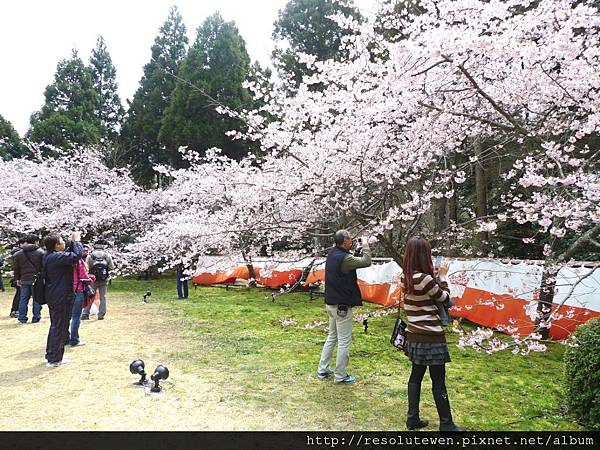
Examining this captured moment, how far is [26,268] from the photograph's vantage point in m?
7.14

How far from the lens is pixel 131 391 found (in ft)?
13.1

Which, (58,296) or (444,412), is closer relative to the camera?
(444,412)

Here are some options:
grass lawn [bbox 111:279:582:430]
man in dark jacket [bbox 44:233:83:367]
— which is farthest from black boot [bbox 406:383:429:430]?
A: man in dark jacket [bbox 44:233:83:367]

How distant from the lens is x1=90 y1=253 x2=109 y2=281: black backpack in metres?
7.31

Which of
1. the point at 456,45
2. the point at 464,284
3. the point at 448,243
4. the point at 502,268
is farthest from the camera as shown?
the point at 448,243

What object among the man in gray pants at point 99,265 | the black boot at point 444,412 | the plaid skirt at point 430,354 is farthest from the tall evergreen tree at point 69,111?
the black boot at point 444,412

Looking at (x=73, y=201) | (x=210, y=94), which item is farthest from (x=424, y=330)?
(x=210, y=94)

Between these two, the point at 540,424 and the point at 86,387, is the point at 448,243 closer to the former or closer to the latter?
the point at 540,424

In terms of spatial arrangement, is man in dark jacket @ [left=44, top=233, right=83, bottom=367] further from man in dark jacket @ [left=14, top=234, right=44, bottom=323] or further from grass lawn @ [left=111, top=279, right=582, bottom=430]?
man in dark jacket @ [left=14, top=234, right=44, bottom=323]

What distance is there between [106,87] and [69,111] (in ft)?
12.8

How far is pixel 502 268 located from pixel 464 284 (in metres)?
0.82

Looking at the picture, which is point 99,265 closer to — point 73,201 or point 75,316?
point 75,316

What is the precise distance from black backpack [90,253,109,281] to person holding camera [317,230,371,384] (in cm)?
485

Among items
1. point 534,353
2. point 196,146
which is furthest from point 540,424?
point 196,146
